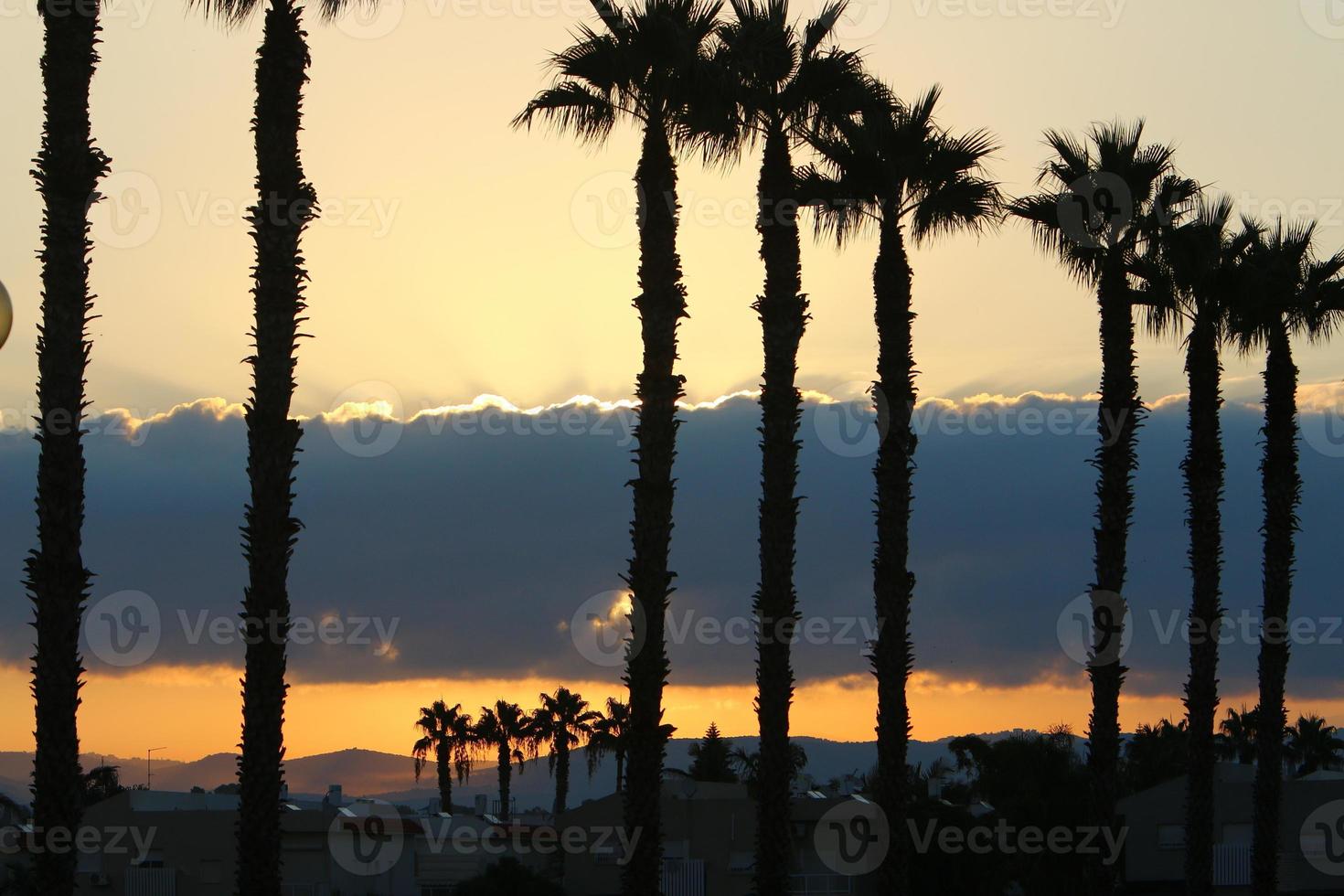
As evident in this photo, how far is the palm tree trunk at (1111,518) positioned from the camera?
31281 mm

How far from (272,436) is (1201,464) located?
72.4 feet

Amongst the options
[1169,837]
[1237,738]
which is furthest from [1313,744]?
[1169,837]

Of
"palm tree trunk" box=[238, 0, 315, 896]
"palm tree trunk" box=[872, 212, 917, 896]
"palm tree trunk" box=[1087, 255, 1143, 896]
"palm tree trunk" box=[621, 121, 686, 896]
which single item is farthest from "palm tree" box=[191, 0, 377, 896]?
"palm tree trunk" box=[1087, 255, 1143, 896]

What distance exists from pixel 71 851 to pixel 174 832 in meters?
37.1

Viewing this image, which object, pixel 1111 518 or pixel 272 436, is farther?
pixel 1111 518

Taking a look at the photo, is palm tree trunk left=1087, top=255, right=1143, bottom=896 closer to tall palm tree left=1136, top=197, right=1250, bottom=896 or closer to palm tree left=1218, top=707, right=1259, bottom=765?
tall palm tree left=1136, top=197, right=1250, bottom=896

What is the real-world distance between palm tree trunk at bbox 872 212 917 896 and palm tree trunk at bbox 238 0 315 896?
39.4 ft

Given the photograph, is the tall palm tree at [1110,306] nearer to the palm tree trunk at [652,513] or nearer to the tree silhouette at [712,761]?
the palm tree trunk at [652,513]

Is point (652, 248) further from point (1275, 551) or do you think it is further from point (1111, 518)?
point (1275, 551)

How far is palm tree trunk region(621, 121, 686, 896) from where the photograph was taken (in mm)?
23359

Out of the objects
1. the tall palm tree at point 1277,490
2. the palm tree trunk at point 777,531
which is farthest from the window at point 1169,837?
the palm tree trunk at point 777,531

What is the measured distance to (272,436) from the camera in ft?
67.5

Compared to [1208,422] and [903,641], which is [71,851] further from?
[1208,422]

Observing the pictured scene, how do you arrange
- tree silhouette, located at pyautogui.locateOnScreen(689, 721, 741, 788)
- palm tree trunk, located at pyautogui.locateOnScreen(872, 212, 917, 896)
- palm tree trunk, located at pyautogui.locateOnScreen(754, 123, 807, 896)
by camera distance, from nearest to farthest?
palm tree trunk, located at pyautogui.locateOnScreen(754, 123, 807, 896) < palm tree trunk, located at pyautogui.locateOnScreen(872, 212, 917, 896) < tree silhouette, located at pyautogui.locateOnScreen(689, 721, 741, 788)
